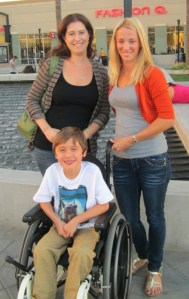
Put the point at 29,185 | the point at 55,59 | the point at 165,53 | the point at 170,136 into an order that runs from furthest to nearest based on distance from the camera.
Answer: the point at 165,53, the point at 170,136, the point at 29,185, the point at 55,59

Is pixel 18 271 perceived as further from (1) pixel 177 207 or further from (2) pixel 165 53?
(2) pixel 165 53

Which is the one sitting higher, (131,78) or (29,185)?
(131,78)

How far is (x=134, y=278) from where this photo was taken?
3318 millimetres

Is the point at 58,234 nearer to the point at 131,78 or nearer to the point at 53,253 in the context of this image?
the point at 53,253

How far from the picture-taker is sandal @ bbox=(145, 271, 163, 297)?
3.07 meters

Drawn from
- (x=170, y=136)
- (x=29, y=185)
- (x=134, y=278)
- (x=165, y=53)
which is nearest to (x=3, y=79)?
(x=170, y=136)

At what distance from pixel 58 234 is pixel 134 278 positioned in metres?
0.92

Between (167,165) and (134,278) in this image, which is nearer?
(167,165)

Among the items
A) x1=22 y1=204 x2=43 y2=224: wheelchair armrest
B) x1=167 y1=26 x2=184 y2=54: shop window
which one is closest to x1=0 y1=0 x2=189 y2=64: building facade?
x1=167 y1=26 x2=184 y2=54: shop window

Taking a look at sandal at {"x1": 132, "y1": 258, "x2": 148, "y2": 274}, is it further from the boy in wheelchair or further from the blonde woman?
the boy in wheelchair

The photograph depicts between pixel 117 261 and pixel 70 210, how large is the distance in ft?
1.48

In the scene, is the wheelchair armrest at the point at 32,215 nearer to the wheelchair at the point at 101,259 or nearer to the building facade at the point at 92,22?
the wheelchair at the point at 101,259

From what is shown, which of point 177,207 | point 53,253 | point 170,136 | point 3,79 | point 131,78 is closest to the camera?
point 53,253

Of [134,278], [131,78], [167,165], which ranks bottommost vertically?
[134,278]
